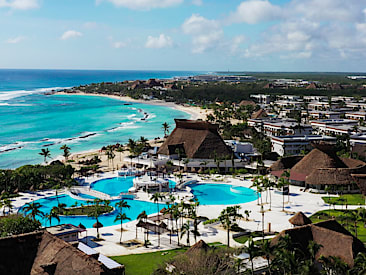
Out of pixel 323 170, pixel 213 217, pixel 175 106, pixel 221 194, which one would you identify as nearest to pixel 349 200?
pixel 323 170

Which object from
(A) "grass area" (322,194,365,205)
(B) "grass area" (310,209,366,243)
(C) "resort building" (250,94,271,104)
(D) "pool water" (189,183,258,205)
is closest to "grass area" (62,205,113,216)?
(D) "pool water" (189,183,258,205)

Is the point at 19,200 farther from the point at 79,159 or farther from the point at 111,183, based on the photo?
the point at 79,159

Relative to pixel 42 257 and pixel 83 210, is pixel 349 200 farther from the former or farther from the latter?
pixel 42 257

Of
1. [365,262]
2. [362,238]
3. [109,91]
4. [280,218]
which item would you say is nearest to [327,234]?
[365,262]

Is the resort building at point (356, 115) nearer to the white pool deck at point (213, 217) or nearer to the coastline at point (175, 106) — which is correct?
the coastline at point (175, 106)

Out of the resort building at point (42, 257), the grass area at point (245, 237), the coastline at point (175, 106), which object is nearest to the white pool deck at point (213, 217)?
the grass area at point (245, 237)

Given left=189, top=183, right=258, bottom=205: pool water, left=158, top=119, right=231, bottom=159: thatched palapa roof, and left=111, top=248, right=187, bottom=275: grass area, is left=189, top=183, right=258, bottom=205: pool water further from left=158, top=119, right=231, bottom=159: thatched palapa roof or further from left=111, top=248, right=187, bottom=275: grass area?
left=111, top=248, right=187, bottom=275: grass area
